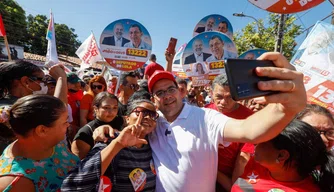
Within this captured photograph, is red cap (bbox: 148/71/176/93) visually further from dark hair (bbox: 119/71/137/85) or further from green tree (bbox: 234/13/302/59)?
green tree (bbox: 234/13/302/59)

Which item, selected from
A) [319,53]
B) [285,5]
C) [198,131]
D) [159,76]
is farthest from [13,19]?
[319,53]

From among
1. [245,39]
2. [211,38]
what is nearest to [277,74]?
[211,38]

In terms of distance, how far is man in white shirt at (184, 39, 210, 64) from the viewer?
4.30 metres

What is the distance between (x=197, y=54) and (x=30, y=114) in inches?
139

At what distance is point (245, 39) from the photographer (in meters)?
17.3

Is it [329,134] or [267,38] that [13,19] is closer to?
[267,38]

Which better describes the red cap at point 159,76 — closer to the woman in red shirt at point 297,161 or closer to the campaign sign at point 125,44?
the woman in red shirt at point 297,161

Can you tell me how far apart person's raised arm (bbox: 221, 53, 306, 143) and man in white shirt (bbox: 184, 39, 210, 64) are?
3.28 metres

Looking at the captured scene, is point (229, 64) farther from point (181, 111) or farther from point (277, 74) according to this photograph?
point (181, 111)

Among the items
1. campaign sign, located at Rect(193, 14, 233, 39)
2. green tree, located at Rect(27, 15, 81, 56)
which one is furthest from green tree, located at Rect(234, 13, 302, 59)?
green tree, located at Rect(27, 15, 81, 56)

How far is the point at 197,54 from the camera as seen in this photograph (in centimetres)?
435

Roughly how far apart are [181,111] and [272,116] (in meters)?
0.86

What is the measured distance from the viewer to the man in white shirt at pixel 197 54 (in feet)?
14.1

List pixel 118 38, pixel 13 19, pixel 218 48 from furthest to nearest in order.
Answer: pixel 13 19, pixel 218 48, pixel 118 38
